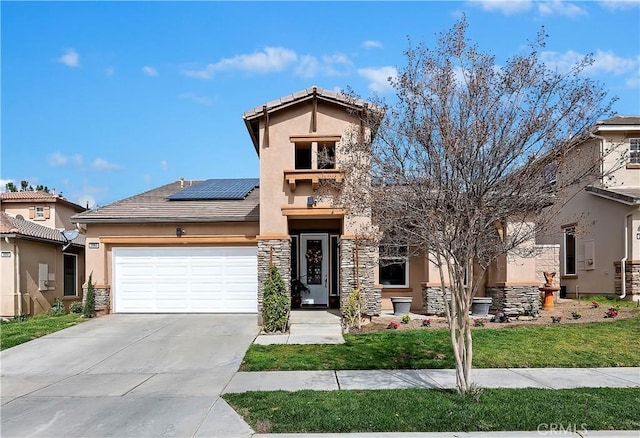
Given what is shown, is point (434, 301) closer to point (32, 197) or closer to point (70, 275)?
point (70, 275)

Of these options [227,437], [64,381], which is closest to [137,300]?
[64,381]

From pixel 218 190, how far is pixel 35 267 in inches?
282

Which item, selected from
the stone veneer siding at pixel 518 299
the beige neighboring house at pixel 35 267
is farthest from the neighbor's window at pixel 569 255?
the beige neighboring house at pixel 35 267

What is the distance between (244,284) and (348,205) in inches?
334

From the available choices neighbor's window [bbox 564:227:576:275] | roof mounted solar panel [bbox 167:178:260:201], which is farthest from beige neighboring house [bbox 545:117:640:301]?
roof mounted solar panel [bbox 167:178:260:201]

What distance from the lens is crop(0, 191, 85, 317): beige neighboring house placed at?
53.7 ft

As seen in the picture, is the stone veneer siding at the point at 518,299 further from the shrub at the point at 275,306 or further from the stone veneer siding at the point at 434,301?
the shrub at the point at 275,306

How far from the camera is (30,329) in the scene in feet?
42.5

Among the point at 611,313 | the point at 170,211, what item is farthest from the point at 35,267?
the point at 611,313

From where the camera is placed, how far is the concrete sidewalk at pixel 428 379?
7.68 meters

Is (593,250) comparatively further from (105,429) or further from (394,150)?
(105,429)

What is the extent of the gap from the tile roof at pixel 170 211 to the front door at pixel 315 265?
2.14m

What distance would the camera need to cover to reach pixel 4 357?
1039 centimetres

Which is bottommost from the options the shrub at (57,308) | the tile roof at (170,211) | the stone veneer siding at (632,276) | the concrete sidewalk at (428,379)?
the shrub at (57,308)
